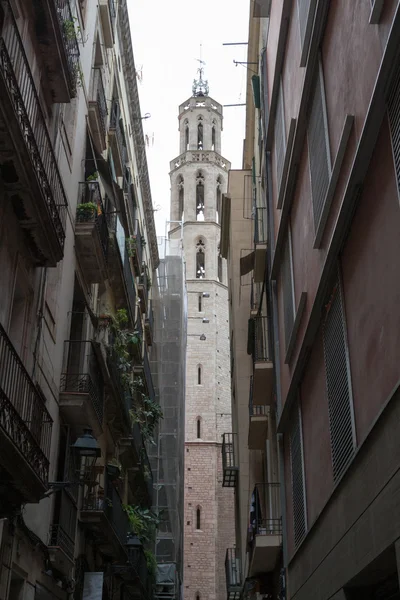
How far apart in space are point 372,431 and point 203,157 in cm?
5960

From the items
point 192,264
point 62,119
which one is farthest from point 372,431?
point 192,264

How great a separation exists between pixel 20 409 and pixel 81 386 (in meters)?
4.50

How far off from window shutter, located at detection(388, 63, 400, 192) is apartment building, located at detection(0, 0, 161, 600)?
4.02 meters

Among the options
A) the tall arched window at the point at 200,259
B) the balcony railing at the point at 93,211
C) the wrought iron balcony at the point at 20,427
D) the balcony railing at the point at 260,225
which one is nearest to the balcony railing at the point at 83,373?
the balcony railing at the point at 93,211

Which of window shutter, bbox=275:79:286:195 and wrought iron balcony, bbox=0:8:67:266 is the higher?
window shutter, bbox=275:79:286:195

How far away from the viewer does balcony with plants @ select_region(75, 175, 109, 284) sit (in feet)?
50.0

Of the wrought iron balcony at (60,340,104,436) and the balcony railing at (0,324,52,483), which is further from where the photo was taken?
the wrought iron balcony at (60,340,104,436)

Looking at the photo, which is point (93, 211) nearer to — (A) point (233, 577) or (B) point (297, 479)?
(B) point (297, 479)

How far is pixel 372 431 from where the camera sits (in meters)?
6.74

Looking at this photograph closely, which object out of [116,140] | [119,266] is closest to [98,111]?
[116,140]

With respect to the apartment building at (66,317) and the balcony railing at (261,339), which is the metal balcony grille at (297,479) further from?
the balcony railing at (261,339)

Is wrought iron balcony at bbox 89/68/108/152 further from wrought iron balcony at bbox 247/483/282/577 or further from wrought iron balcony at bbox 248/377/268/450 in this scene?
wrought iron balcony at bbox 247/483/282/577

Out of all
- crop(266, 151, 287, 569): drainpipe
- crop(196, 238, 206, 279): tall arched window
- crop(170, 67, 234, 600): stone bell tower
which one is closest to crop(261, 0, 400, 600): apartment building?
crop(266, 151, 287, 569): drainpipe

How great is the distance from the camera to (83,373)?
14141mm
